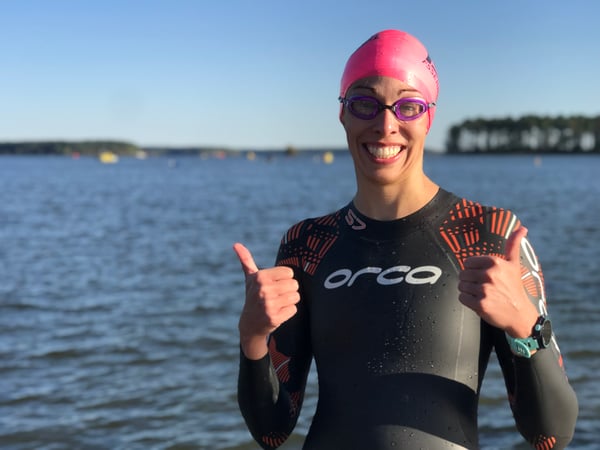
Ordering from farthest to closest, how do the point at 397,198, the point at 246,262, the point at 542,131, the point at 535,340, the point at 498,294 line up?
the point at 542,131 < the point at 397,198 < the point at 246,262 < the point at 535,340 < the point at 498,294

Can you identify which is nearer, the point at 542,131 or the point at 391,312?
the point at 391,312

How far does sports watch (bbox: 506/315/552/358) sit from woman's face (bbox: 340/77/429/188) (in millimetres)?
810

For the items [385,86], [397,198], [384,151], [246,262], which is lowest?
[246,262]

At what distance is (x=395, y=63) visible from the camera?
2.81m

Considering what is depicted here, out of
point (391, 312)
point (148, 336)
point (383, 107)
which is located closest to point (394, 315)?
point (391, 312)

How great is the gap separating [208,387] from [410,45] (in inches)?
272

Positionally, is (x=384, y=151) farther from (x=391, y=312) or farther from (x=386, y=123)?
(x=391, y=312)

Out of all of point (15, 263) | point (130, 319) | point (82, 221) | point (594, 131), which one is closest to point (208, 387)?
point (130, 319)

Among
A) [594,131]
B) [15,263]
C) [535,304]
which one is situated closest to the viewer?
[535,304]

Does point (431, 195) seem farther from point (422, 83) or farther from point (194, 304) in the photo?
point (194, 304)

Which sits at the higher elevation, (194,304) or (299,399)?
(299,399)

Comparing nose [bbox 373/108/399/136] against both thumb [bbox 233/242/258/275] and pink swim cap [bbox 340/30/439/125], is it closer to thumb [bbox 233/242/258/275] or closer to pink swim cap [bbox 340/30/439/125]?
pink swim cap [bbox 340/30/439/125]

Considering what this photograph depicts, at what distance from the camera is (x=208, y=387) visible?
8.99m

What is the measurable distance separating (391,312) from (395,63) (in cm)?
100
